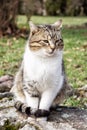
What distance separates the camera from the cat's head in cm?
446

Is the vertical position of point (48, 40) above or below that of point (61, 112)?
above

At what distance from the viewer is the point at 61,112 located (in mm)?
5078

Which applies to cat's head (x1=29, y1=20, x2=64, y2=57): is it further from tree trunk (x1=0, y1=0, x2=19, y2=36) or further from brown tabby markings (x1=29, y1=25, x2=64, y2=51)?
tree trunk (x1=0, y1=0, x2=19, y2=36)

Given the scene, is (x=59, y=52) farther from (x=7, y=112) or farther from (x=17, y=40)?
(x=17, y=40)

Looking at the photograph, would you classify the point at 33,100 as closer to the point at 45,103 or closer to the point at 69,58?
the point at 45,103

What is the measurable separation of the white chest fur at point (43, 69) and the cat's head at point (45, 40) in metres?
0.08

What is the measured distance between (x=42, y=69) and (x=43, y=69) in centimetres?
1

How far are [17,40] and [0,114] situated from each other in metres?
9.51

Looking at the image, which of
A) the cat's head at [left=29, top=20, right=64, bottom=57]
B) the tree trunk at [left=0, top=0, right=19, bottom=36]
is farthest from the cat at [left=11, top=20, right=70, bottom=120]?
the tree trunk at [left=0, top=0, right=19, bottom=36]

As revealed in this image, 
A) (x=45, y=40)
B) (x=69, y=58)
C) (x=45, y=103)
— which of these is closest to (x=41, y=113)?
(x=45, y=103)

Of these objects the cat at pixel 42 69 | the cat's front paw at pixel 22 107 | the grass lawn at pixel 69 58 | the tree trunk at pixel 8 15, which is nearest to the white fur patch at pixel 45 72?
the cat at pixel 42 69

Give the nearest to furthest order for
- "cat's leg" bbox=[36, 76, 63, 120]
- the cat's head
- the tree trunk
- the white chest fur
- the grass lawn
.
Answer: the cat's head → the white chest fur → "cat's leg" bbox=[36, 76, 63, 120] → the grass lawn → the tree trunk

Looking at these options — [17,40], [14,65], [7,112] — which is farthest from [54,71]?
[17,40]

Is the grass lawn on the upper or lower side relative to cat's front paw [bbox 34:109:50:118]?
lower
